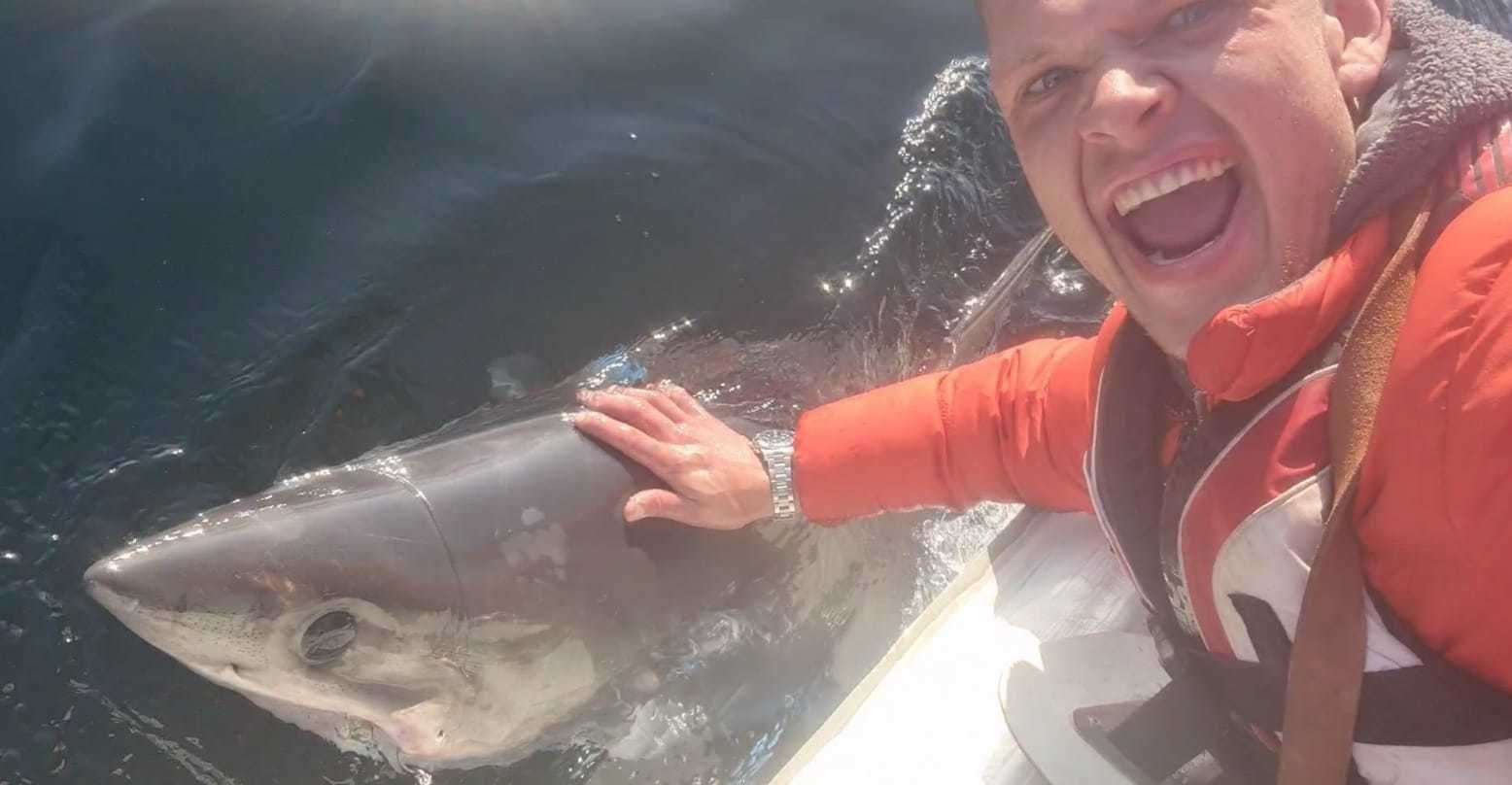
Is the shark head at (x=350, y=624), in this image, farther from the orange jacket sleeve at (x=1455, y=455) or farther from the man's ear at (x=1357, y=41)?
the man's ear at (x=1357, y=41)

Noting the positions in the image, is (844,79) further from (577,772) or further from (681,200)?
(577,772)

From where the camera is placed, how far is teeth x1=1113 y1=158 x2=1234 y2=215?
1.68 m

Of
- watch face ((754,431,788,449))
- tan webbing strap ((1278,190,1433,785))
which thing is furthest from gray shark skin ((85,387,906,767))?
tan webbing strap ((1278,190,1433,785))

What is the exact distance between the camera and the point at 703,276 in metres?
3.91

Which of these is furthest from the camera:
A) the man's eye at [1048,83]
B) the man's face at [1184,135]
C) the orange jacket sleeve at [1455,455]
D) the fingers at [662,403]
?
the fingers at [662,403]

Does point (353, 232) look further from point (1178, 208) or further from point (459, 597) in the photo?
point (1178, 208)

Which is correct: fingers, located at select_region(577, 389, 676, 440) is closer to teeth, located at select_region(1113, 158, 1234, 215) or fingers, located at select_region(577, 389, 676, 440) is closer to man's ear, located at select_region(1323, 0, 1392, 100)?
teeth, located at select_region(1113, 158, 1234, 215)

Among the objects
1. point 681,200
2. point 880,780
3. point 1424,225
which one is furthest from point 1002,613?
point 681,200

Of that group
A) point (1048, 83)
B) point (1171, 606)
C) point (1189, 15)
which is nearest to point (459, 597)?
point (1171, 606)

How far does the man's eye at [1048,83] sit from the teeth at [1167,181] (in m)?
0.22

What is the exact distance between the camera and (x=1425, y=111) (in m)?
1.49

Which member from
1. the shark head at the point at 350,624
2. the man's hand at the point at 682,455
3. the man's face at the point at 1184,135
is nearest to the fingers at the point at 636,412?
the man's hand at the point at 682,455

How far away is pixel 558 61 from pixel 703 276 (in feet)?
3.74

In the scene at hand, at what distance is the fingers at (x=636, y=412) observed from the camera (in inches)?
105
